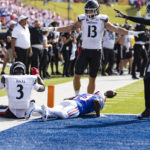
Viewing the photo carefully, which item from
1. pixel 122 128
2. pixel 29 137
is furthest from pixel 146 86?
pixel 29 137

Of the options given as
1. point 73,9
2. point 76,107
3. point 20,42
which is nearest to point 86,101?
point 76,107

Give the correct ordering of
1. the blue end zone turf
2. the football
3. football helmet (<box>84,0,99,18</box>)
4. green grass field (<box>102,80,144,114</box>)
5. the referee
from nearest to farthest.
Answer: the blue end zone turf
the football
green grass field (<box>102,80,144,114</box>)
football helmet (<box>84,0,99,18</box>)
the referee

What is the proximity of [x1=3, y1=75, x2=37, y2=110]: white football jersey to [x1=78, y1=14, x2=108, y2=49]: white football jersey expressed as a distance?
7.31 feet

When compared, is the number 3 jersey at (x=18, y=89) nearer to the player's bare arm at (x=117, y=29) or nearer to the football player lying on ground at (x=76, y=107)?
the football player lying on ground at (x=76, y=107)

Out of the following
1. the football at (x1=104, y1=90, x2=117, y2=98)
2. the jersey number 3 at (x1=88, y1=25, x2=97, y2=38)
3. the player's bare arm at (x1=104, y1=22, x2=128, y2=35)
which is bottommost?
the football at (x1=104, y1=90, x2=117, y2=98)

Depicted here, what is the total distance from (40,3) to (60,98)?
145 feet

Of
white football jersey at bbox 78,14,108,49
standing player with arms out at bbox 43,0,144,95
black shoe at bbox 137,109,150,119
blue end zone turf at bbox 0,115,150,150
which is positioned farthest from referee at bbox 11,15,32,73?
black shoe at bbox 137,109,150,119

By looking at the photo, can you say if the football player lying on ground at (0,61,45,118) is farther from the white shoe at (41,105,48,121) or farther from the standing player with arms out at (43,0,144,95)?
the standing player with arms out at (43,0,144,95)

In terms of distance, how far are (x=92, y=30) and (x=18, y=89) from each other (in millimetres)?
2504

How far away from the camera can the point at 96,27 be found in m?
9.55

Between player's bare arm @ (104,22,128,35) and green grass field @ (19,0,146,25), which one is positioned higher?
player's bare arm @ (104,22,128,35)

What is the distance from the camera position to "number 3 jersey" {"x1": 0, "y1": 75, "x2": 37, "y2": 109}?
765cm

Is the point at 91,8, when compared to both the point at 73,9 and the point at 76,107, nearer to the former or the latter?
the point at 76,107

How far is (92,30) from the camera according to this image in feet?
31.6
